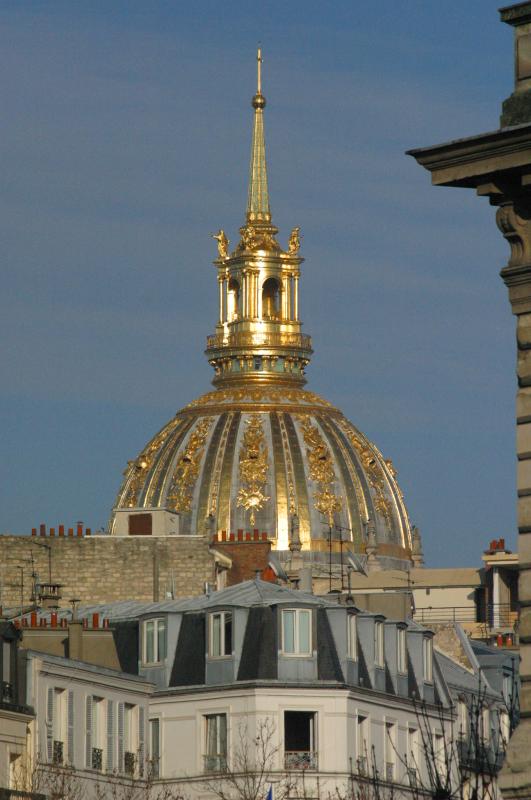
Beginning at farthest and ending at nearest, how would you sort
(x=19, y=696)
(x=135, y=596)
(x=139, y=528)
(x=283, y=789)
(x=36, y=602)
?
(x=139, y=528)
(x=135, y=596)
(x=36, y=602)
(x=283, y=789)
(x=19, y=696)

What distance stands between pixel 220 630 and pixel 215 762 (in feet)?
10.6

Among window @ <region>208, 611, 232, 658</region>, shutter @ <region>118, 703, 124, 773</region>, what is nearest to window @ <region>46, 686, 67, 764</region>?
shutter @ <region>118, 703, 124, 773</region>

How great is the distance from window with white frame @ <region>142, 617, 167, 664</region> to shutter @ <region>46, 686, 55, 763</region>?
7.12 m

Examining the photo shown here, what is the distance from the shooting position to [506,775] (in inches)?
1184

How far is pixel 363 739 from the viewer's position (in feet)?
227

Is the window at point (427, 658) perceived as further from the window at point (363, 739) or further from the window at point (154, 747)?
the window at point (154, 747)

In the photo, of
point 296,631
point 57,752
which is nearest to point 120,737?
point 57,752

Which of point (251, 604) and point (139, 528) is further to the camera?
point (139, 528)

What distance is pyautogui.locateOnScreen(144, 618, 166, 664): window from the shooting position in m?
70.7

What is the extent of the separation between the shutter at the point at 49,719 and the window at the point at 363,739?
7263 millimetres

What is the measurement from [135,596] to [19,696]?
39.9 meters

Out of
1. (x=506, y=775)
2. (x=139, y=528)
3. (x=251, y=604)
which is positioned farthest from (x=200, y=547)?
(x=506, y=775)

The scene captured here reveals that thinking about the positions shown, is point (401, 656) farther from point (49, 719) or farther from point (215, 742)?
point (49, 719)

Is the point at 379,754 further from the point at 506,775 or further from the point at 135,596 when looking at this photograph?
the point at 506,775
